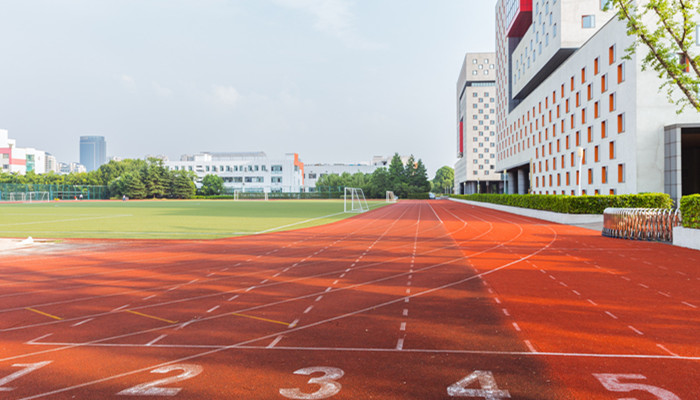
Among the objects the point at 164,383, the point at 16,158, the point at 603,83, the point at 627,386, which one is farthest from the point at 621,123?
the point at 16,158

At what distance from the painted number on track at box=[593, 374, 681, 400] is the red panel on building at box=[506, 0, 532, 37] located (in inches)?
2352

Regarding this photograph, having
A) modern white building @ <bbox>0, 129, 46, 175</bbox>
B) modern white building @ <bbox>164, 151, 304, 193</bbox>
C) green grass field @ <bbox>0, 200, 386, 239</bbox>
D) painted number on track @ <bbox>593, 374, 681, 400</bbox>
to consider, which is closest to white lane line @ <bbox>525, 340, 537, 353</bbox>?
painted number on track @ <bbox>593, 374, 681, 400</bbox>

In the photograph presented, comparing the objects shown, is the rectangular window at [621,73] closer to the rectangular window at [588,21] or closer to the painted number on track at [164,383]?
the rectangular window at [588,21]

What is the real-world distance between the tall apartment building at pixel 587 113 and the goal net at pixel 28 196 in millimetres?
89608

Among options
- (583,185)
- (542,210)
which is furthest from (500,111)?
(542,210)

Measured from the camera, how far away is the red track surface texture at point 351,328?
4.35 metres

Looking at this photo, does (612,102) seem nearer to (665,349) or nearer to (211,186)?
(665,349)

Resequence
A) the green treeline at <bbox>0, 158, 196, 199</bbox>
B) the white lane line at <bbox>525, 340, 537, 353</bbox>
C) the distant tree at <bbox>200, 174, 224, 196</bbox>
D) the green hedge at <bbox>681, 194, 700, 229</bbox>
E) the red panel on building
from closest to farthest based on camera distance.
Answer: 1. the white lane line at <bbox>525, 340, 537, 353</bbox>
2. the green hedge at <bbox>681, 194, 700, 229</bbox>
3. the red panel on building
4. the green treeline at <bbox>0, 158, 196, 199</bbox>
5. the distant tree at <bbox>200, 174, 224, 196</bbox>

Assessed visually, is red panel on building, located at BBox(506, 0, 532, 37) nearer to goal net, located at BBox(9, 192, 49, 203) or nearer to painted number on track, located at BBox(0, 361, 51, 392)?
painted number on track, located at BBox(0, 361, 51, 392)

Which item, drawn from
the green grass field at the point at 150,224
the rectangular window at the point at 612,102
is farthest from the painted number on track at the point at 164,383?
the rectangular window at the point at 612,102

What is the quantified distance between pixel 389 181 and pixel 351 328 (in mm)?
103158

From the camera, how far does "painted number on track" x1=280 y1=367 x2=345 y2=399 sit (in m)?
4.10

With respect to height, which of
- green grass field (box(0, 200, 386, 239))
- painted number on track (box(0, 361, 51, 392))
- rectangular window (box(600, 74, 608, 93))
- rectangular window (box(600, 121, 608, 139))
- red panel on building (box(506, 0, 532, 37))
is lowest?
painted number on track (box(0, 361, 51, 392))

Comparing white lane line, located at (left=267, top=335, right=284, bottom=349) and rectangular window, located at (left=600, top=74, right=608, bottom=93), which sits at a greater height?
rectangular window, located at (left=600, top=74, right=608, bottom=93)
